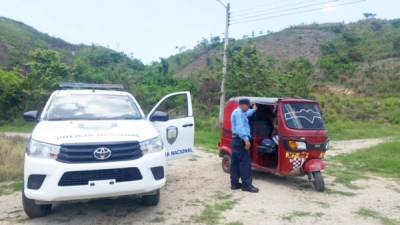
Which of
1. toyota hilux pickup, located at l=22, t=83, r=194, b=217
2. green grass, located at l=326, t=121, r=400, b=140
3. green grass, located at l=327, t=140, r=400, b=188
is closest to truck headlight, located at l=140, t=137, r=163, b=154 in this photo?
toyota hilux pickup, located at l=22, t=83, r=194, b=217

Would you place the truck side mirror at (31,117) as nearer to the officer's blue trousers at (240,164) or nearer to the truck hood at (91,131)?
the truck hood at (91,131)

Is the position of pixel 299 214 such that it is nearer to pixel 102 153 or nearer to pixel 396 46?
pixel 102 153

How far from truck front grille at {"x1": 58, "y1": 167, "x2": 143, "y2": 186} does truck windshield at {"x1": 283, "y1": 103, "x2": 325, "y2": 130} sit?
12.2ft

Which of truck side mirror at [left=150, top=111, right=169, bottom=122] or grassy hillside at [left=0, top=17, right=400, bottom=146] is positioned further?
grassy hillside at [left=0, top=17, right=400, bottom=146]

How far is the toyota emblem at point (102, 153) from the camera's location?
5762 millimetres

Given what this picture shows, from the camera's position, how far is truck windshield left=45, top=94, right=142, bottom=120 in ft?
22.7

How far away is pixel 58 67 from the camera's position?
33094 mm

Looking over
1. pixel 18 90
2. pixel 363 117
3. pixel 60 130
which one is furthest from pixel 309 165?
pixel 18 90

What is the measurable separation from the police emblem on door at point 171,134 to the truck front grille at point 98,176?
8.25ft

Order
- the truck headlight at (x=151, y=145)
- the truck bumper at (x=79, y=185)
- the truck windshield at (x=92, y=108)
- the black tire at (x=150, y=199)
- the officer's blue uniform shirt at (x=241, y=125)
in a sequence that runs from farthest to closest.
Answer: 1. the officer's blue uniform shirt at (x=241, y=125)
2. the truck windshield at (x=92, y=108)
3. the black tire at (x=150, y=199)
4. the truck headlight at (x=151, y=145)
5. the truck bumper at (x=79, y=185)

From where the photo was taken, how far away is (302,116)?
8.66m

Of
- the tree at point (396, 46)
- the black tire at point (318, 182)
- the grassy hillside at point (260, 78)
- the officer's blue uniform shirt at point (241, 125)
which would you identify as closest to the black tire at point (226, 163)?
the officer's blue uniform shirt at point (241, 125)

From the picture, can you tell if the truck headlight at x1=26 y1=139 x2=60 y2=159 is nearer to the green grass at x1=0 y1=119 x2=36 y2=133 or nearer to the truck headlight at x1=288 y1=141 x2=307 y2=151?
the truck headlight at x1=288 y1=141 x2=307 y2=151

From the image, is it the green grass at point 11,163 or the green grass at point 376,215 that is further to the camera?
the green grass at point 11,163
